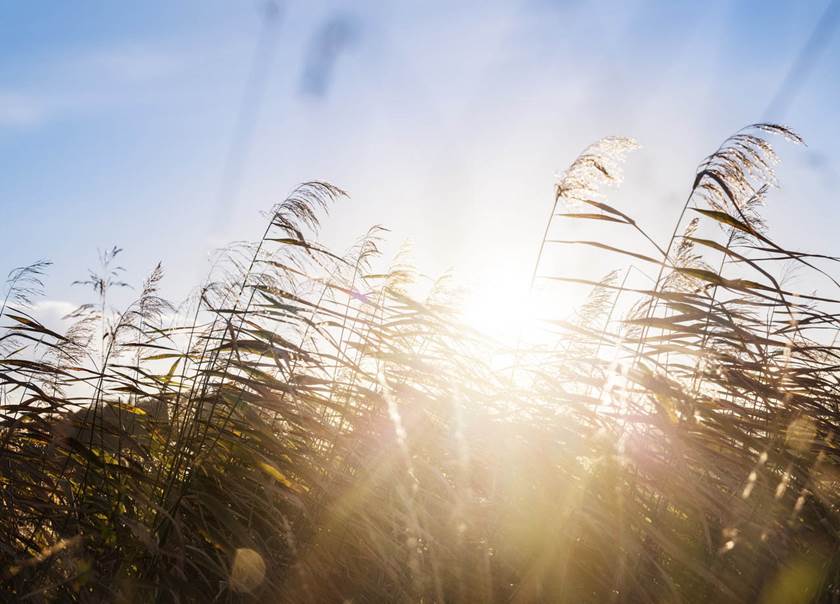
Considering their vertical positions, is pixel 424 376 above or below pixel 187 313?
above

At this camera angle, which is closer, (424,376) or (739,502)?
(739,502)

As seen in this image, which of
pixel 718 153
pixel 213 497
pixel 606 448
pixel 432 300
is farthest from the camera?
pixel 432 300

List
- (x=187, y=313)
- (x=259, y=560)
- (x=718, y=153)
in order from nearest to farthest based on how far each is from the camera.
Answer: (x=259, y=560) → (x=718, y=153) → (x=187, y=313)

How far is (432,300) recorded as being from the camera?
5312mm

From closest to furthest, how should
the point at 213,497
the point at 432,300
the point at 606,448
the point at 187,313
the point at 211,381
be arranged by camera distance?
1. the point at 213,497
2. the point at 606,448
3. the point at 211,381
4. the point at 187,313
5. the point at 432,300

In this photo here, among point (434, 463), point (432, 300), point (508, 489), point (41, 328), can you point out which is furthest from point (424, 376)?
point (432, 300)

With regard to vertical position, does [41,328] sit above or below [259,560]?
above

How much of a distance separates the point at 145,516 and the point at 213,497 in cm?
29

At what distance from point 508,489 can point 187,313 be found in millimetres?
2113

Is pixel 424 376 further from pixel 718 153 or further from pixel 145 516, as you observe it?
pixel 718 153

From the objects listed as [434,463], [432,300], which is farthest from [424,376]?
[432,300]

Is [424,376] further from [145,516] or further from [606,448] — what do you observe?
[145,516]

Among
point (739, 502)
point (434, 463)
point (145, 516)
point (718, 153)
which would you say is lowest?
point (145, 516)

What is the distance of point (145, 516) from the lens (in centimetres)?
226
